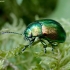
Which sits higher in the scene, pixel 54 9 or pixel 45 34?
pixel 54 9

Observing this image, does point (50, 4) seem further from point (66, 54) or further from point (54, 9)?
point (66, 54)

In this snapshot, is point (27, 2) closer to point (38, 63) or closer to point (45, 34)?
point (45, 34)

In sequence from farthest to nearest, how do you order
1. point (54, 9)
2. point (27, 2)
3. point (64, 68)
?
point (54, 9) < point (27, 2) < point (64, 68)

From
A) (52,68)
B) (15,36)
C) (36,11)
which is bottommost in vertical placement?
(52,68)

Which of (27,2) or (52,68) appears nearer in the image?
(52,68)

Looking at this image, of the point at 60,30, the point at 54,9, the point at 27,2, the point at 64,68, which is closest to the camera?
the point at 64,68

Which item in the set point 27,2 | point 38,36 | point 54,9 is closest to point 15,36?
point 38,36
